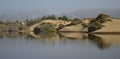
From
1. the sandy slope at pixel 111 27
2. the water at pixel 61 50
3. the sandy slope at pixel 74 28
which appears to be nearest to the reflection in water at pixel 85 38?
the water at pixel 61 50

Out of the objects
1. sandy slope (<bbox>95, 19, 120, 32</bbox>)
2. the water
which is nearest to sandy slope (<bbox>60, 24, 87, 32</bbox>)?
sandy slope (<bbox>95, 19, 120, 32</bbox>)

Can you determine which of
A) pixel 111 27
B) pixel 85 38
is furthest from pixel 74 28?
pixel 85 38

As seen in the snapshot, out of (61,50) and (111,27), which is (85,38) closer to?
(61,50)

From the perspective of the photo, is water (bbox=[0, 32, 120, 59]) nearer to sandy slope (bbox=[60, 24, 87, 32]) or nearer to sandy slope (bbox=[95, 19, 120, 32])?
sandy slope (bbox=[95, 19, 120, 32])

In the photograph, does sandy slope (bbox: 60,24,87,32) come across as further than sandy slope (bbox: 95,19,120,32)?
Yes

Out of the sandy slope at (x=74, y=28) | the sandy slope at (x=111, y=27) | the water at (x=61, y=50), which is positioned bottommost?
the sandy slope at (x=74, y=28)

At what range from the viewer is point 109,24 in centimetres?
7512

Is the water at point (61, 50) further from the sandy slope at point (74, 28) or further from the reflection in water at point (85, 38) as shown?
the sandy slope at point (74, 28)

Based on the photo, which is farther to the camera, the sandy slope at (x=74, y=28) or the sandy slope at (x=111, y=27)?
the sandy slope at (x=74, y=28)

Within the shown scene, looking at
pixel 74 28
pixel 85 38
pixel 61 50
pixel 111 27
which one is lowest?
pixel 74 28

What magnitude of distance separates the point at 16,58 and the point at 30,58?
3.32ft

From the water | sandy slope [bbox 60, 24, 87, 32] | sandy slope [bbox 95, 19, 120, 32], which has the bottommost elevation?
sandy slope [bbox 60, 24, 87, 32]

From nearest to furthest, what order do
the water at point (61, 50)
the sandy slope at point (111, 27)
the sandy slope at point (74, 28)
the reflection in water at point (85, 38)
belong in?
1. the water at point (61, 50)
2. the reflection in water at point (85, 38)
3. the sandy slope at point (111, 27)
4. the sandy slope at point (74, 28)

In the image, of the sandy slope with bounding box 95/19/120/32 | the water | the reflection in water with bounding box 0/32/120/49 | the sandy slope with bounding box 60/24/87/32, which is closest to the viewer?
the water
